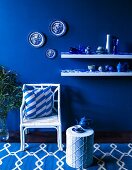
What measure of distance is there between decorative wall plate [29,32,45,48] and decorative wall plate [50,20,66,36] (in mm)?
172

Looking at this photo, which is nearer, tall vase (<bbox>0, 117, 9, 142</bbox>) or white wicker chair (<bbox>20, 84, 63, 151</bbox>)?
white wicker chair (<bbox>20, 84, 63, 151</bbox>)

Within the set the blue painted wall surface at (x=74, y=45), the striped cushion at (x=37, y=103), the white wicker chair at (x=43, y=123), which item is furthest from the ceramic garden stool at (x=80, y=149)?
the blue painted wall surface at (x=74, y=45)

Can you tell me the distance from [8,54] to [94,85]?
1293 mm

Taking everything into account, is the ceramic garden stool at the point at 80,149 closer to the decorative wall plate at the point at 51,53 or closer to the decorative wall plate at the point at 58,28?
the decorative wall plate at the point at 51,53

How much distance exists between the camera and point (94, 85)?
3.86 meters

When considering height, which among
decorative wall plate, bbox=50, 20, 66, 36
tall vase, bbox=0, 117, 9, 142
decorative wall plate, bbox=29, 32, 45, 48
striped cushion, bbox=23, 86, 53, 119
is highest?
decorative wall plate, bbox=50, 20, 66, 36

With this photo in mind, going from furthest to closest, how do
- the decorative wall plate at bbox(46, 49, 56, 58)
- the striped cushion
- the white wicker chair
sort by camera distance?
the decorative wall plate at bbox(46, 49, 56, 58) → the striped cushion → the white wicker chair

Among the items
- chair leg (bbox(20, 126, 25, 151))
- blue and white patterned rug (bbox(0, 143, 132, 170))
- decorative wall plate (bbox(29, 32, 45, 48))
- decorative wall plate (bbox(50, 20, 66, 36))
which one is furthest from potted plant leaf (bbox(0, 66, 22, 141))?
decorative wall plate (bbox(50, 20, 66, 36))

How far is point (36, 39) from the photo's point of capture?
12.0 ft

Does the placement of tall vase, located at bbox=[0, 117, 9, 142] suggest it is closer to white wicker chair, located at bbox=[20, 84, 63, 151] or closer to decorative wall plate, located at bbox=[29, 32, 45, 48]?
white wicker chair, located at bbox=[20, 84, 63, 151]

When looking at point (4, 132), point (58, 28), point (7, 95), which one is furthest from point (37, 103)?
point (58, 28)

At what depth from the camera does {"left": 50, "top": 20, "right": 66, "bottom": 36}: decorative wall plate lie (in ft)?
11.8

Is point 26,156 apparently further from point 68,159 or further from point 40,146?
point 68,159

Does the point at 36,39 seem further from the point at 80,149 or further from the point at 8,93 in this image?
the point at 80,149
